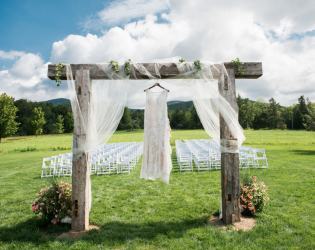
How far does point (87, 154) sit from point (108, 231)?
1556 mm

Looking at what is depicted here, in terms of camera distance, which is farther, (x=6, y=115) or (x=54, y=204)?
(x=6, y=115)

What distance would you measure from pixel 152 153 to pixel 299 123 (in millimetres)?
68188

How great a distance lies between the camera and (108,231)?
152 inches

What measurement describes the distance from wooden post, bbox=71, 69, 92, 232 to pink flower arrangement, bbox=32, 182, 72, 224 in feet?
1.01

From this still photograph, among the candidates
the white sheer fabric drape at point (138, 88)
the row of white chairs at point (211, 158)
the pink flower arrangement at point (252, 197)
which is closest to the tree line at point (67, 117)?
the row of white chairs at point (211, 158)

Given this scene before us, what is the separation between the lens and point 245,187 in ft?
14.6

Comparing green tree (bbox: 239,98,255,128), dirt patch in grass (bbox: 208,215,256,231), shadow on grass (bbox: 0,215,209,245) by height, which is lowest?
shadow on grass (bbox: 0,215,209,245)

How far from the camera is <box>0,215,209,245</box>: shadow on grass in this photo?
3637mm

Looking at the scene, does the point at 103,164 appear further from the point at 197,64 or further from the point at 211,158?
the point at 197,64

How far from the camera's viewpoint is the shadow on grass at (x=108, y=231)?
143 inches

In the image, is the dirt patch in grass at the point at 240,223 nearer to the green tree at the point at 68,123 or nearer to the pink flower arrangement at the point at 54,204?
the pink flower arrangement at the point at 54,204

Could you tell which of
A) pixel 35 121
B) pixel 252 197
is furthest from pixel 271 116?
pixel 252 197

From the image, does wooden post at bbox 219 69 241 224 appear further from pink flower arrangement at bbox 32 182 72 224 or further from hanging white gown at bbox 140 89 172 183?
pink flower arrangement at bbox 32 182 72 224

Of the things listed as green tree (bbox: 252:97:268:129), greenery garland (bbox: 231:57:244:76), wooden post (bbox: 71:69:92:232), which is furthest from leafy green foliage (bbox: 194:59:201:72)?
green tree (bbox: 252:97:268:129)
